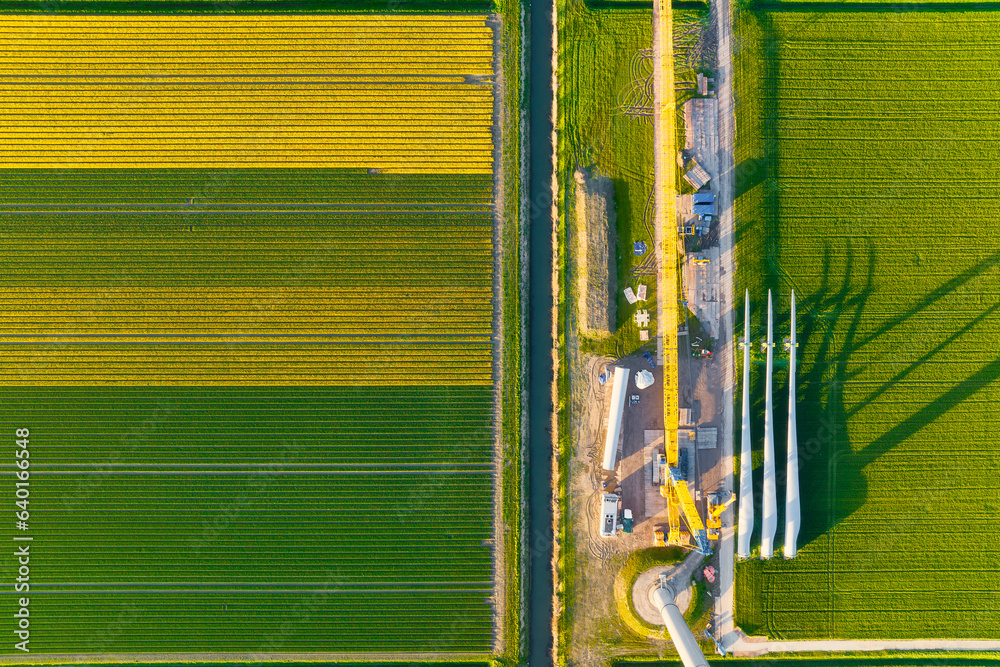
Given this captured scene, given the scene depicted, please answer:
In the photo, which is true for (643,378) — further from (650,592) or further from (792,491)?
(650,592)

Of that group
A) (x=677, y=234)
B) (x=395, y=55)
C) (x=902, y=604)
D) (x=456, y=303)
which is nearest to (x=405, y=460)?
(x=456, y=303)

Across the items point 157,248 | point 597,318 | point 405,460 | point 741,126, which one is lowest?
point 405,460

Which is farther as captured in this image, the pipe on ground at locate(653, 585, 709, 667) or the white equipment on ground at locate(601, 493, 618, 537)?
the white equipment on ground at locate(601, 493, 618, 537)

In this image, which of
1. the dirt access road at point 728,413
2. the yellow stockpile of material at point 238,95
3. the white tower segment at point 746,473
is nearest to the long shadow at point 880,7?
the dirt access road at point 728,413

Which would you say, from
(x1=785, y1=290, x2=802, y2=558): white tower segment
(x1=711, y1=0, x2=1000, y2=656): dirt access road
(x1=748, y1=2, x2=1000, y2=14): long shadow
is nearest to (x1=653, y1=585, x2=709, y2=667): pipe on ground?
(x1=711, y1=0, x2=1000, y2=656): dirt access road

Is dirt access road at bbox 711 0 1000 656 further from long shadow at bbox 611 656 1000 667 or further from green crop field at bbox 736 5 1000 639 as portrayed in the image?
green crop field at bbox 736 5 1000 639

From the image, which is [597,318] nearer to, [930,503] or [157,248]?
[930,503]

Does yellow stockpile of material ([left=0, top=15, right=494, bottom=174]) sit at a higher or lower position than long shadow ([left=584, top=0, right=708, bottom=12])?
lower

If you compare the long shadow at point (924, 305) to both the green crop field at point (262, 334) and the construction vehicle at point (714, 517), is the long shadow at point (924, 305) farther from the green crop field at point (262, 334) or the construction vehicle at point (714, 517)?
the green crop field at point (262, 334)
